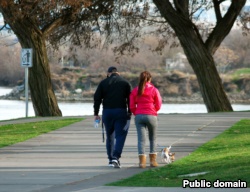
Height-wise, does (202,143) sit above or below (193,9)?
below

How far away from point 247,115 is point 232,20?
27.0 ft

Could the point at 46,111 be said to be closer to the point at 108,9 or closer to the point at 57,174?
the point at 108,9

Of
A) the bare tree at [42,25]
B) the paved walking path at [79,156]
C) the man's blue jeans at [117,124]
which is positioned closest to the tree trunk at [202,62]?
the bare tree at [42,25]

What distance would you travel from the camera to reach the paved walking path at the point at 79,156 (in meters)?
13.8

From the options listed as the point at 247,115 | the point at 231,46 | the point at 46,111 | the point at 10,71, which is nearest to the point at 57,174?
the point at 247,115

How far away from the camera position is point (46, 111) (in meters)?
33.8

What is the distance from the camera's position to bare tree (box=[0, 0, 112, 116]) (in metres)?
31.2

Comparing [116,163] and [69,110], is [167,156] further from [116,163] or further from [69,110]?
[69,110]

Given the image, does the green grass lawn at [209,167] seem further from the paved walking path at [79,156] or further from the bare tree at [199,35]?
the bare tree at [199,35]

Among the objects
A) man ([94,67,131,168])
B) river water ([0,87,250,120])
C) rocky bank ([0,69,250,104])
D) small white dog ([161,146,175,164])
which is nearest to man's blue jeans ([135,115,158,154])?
small white dog ([161,146,175,164])

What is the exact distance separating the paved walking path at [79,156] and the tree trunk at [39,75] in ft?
25.2

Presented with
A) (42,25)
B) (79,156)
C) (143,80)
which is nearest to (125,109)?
(143,80)

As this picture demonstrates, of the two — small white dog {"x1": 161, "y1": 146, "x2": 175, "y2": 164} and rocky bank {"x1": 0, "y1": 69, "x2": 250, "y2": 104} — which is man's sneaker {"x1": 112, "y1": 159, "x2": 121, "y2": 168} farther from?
rocky bank {"x1": 0, "y1": 69, "x2": 250, "y2": 104}

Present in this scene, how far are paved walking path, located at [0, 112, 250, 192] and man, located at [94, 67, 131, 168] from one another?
1.61 feet
